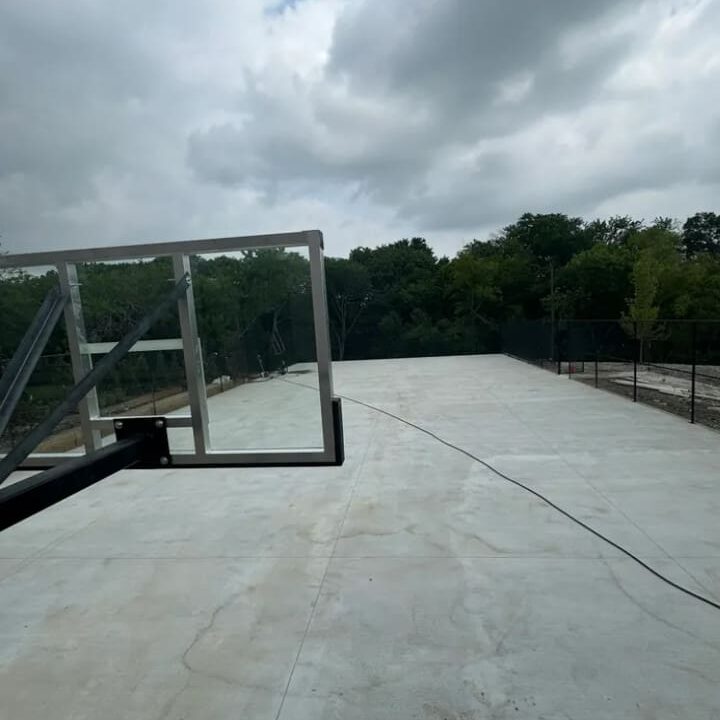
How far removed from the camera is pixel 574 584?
2.84 meters

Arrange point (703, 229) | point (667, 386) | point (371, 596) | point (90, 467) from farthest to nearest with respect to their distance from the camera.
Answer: point (703, 229) < point (667, 386) < point (371, 596) < point (90, 467)

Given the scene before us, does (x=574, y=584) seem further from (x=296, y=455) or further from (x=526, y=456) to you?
(x=526, y=456)

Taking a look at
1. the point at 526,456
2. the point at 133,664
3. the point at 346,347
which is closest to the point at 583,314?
the point at 346,347

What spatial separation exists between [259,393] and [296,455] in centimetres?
41

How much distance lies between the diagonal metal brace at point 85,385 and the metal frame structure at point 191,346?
0.04 meters

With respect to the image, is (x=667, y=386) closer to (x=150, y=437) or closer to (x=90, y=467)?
(x=150, y=437)

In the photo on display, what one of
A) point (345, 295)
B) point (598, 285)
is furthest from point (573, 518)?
point (598, 285)

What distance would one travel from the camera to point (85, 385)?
210 cm

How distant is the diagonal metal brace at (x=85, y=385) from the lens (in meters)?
1.87

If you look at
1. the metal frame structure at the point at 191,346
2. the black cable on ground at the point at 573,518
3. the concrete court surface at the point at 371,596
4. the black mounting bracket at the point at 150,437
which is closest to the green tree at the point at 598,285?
the black cable on ground at the point at 573,518

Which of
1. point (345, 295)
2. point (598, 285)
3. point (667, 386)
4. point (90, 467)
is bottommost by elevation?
point (667, 386)

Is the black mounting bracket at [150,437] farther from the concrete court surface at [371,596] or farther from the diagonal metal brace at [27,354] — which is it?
the concrete court surface at [371,596]

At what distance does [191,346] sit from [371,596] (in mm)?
1798

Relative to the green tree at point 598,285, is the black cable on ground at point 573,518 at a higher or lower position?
lower
